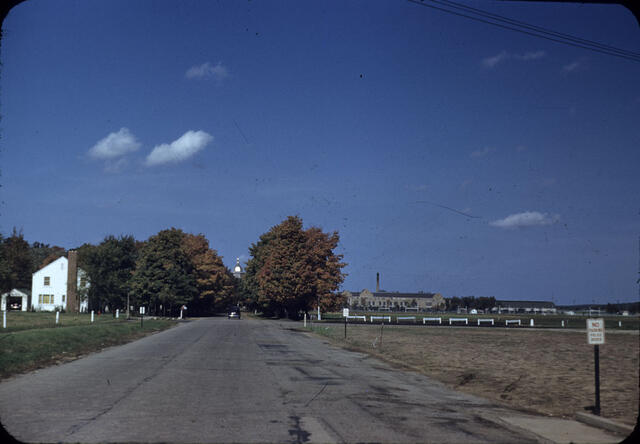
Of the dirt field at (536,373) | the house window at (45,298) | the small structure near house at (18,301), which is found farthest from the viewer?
the small structure near house at (18,301)

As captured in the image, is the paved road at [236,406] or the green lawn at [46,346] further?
the green lawn at [46,346]

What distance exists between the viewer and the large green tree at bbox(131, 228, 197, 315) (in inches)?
2963

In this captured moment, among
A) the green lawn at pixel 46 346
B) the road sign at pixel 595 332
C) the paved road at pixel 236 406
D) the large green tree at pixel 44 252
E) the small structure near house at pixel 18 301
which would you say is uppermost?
the large green tree at pixel 44 252

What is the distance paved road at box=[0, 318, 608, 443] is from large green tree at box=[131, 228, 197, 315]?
59265 mm

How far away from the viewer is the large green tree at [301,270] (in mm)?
72438

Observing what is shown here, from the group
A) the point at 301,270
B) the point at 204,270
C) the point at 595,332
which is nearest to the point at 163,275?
the point at 204,270

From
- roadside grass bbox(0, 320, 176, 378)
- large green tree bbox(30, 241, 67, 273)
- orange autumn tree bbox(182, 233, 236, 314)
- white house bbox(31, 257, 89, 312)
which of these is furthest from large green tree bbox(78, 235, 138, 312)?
large green tree bbox(30, 241, 67, 273)

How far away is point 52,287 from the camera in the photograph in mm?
83312

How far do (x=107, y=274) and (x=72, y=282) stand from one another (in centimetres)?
818

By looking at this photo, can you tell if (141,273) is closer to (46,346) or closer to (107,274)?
(107,274)

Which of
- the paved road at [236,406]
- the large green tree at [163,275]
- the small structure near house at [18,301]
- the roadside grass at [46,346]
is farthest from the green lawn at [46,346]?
the small structure near house at [18,301]

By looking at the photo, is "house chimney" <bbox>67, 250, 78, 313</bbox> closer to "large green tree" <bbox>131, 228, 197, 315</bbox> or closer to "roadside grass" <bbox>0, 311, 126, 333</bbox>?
"large green tree" <bbox>131, 228, 197, 315</bbox>

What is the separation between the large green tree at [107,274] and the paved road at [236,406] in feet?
206

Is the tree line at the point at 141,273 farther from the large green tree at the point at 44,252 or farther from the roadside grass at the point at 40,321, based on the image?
the large green tree at the point at 44,252
